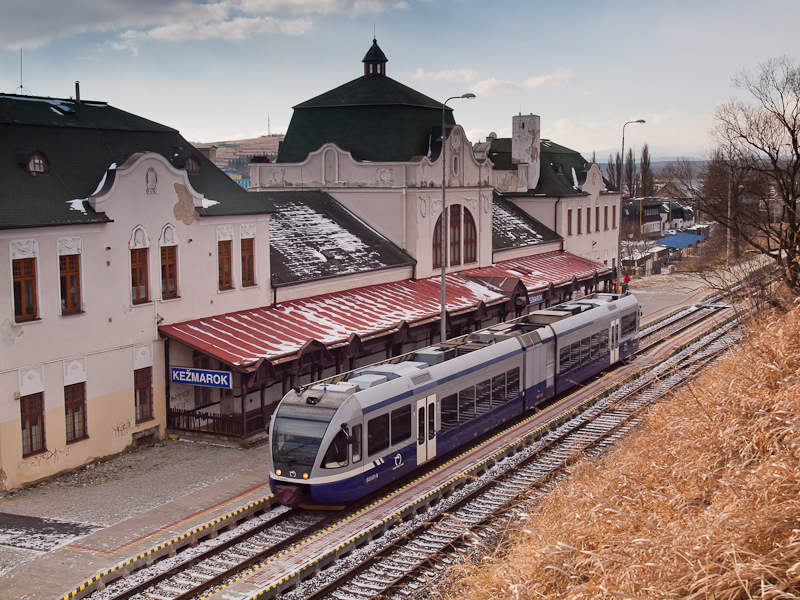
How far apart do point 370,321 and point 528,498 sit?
11.4m

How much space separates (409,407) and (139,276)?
899 cm

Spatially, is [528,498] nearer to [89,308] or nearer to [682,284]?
[89,308]

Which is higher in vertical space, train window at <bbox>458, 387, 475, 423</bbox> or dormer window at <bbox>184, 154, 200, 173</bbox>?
dormer window at <bbox>184, 154, 200, 173</bbox>

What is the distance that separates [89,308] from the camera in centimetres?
2145

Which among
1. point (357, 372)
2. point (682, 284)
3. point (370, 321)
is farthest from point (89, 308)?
point (682, 284)

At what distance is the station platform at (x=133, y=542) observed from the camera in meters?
14.0

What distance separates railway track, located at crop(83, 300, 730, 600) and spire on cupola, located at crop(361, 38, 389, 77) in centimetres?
2367

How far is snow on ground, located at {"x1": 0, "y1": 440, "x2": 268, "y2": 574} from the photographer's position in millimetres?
16312

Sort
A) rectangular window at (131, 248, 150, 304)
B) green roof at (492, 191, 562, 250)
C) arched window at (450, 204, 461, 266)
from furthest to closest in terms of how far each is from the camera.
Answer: green roof at (492, 191, 562, 250) < arched window at (450, 204, 461, 266) < rectangular window at (131, 248, 150, 304)

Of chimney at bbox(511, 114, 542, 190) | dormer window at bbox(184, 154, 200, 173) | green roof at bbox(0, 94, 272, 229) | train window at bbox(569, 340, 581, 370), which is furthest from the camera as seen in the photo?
chimney at bbox(511, 114, 542, 190)

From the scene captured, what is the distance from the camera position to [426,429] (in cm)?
1970

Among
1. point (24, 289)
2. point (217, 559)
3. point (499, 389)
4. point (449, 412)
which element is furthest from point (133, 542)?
point (499, 389)

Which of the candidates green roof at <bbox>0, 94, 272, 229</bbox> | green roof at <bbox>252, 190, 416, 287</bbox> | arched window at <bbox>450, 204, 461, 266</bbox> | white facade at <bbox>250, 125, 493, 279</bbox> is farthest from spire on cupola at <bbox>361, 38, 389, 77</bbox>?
green roof at <bbox>0, 94, 272, 229</bbox>

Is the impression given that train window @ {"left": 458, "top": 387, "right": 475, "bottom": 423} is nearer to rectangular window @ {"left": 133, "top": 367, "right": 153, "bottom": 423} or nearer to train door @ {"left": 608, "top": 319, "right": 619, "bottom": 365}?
rectangular window @ {"left": 133, "top": 367, "right": 153, "bottom": 423}
